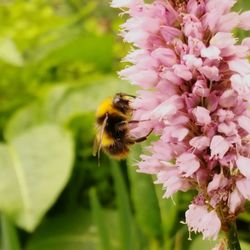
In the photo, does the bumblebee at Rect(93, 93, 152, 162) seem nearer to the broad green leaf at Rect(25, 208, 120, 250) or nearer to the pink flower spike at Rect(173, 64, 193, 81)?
the pink flower spike at Rect(173, 64, 193, 81)

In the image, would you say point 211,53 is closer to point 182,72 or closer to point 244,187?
point 182,72

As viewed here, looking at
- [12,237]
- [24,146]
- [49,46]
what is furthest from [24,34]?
[12,237]

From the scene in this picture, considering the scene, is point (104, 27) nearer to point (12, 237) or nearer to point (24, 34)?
point (24, 34)

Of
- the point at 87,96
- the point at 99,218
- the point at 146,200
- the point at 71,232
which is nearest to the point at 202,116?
the point at 146,200

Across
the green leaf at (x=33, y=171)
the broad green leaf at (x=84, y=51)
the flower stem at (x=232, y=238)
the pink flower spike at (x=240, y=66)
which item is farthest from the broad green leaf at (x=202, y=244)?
the broad green leaf at (x=84, y=51)

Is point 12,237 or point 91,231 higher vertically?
point 12,237

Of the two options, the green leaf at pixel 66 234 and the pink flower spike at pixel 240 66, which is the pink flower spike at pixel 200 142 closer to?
the pink flower spike at pixel 240 66

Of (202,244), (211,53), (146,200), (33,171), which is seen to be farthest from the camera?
(33,171)
